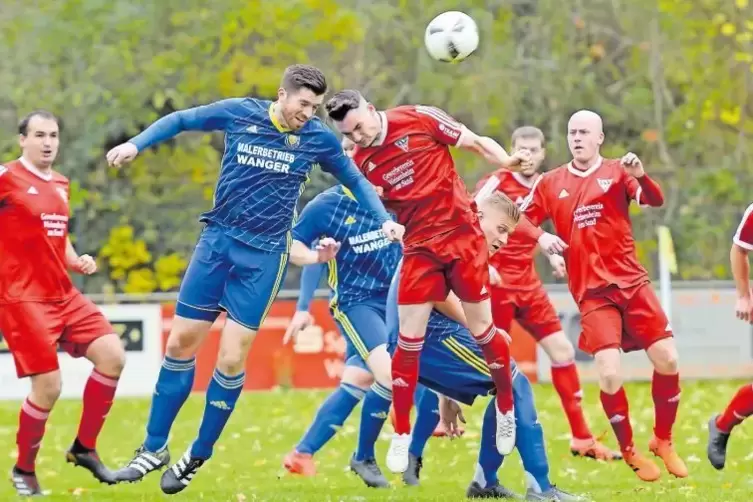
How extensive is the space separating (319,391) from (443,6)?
6849 millimetres

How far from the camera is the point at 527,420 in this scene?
26.8 feet

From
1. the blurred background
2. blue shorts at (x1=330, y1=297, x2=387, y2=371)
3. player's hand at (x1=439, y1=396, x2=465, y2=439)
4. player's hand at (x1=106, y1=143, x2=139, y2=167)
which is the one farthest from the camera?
the blurred background

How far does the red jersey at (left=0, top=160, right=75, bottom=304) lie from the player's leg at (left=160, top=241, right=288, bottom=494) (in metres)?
1.36

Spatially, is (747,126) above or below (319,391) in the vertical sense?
above

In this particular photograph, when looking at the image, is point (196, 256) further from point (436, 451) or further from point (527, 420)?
point (436, 451)

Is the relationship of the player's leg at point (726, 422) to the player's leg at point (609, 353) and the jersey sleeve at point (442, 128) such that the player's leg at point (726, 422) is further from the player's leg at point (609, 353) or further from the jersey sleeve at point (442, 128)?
the jersey sleeve at point (442, 128)

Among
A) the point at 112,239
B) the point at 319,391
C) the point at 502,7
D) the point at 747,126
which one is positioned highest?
the point at 502,7

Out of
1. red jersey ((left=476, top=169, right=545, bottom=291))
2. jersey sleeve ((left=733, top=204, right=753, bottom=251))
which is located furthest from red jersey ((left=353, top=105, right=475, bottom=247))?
red jersey ((left=476, top=169, right=545, bottom=291))

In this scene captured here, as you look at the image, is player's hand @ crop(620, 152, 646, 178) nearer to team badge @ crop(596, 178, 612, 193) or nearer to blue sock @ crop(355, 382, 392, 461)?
team badge @ crop(596, 178, 612, 193)

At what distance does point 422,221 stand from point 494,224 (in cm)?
54

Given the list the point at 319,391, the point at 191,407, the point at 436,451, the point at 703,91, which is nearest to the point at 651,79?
the point at 703,91

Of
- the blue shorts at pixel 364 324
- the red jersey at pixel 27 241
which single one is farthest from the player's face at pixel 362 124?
the red jersey at pixel 27 241

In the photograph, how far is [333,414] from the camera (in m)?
10.1

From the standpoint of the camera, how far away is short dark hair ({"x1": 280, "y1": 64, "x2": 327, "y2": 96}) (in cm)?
805
